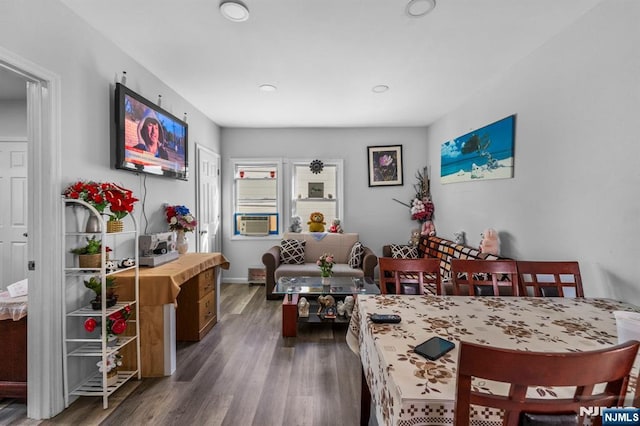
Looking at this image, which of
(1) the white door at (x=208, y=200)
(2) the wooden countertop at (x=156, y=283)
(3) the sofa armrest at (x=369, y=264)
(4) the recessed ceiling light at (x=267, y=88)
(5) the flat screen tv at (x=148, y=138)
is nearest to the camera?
(2) the wooden countertop at (x=156, y=283)

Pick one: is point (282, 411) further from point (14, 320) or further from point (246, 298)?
point (246, 298)

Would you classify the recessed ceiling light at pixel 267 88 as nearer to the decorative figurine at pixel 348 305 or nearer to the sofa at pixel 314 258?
the sofa at pixel 314 258

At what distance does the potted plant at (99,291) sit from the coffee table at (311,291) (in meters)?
1.40

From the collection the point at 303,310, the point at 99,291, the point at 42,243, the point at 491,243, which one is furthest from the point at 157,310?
the point at 491,243

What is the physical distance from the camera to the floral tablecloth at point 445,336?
0.72 meters

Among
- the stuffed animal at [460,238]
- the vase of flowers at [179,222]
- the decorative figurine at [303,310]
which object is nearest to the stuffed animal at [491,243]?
the stuffed animal at [460,238]

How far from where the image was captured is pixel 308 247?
4367 millimetres

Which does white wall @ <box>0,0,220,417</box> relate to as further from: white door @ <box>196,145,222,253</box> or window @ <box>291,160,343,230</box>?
window @ <box>291,160,343,230</box>

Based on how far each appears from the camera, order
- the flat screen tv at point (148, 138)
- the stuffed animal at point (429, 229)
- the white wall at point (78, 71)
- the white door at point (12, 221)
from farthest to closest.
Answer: the stuffed animal at point (429, 229), the white door at point (12, 221), the flat screen tv at point (148, 138), the white wall at point (78, 71)

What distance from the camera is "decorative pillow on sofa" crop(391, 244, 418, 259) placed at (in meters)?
4.04

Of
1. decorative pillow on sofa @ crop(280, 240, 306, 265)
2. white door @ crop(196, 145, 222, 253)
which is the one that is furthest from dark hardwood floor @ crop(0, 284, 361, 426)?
white door @ crop(196, 145, 222, 253)

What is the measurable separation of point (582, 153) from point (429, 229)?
8.49 feet

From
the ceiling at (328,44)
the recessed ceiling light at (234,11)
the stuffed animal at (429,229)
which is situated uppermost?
the ceiling at (328,44)

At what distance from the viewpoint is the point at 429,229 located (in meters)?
4.40
